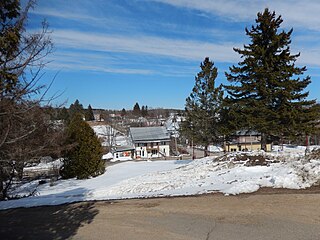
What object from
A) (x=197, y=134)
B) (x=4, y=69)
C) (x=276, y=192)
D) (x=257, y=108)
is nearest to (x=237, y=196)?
(x=276, y=192)

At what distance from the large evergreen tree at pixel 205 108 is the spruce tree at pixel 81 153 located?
10842mm

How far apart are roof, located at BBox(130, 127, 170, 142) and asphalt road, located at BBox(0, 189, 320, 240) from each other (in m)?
55.4

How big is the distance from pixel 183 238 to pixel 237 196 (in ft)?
10.1

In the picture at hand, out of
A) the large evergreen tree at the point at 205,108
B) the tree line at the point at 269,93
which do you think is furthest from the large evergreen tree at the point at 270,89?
the large evergreen tree at the point at 205,108

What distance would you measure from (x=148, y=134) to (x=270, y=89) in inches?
1894

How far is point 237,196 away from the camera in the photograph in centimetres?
857

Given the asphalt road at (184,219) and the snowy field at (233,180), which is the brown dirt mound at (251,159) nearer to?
the snowy field at (233,180)

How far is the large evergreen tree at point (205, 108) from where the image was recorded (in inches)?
1206

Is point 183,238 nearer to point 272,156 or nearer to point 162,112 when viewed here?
point 272,156

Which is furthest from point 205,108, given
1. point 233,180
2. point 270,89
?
point 233,180

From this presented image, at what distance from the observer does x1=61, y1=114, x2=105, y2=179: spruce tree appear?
22.8 m

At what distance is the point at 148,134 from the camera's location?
217ft

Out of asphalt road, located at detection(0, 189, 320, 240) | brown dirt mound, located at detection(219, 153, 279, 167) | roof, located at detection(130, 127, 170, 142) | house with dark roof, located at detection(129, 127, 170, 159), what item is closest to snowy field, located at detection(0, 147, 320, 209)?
brown dirt mound, located at detection(219, 153, 279, 167)

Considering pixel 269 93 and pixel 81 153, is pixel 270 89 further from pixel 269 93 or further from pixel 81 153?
pixel 81 153
